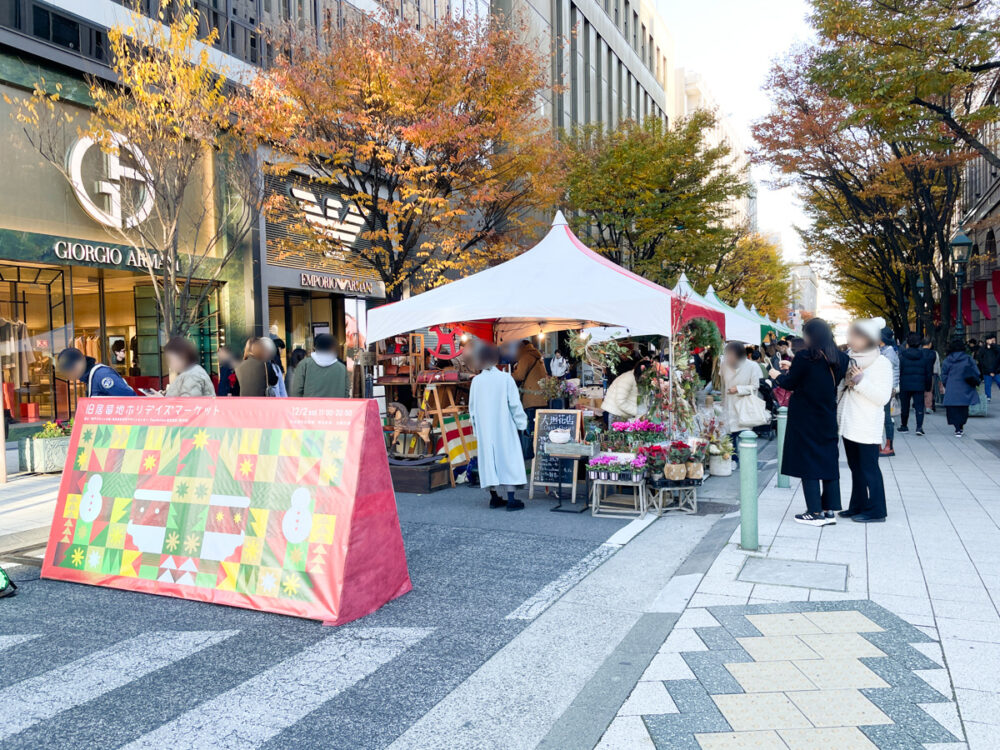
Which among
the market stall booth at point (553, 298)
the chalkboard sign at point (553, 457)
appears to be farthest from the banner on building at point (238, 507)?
the market stall booth at point (553, 298)

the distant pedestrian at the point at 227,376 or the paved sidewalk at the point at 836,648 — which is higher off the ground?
the distant pedestrian at the point at 227,376

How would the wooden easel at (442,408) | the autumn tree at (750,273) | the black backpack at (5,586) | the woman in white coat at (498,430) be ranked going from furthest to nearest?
the autumn tree at (750,273) < the wooden easel at (442,408) < the woman in white coat at (498,430) < the black backpack at (5,586)

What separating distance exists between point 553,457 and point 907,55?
26.1 ft

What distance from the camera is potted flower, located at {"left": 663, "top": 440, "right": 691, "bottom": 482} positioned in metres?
7.41

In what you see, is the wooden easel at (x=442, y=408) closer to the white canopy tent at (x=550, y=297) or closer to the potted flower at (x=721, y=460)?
the white canopy tent at (x=550, y=297)

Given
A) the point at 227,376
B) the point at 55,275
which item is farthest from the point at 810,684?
the point at 55,275

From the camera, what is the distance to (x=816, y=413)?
21.0ft

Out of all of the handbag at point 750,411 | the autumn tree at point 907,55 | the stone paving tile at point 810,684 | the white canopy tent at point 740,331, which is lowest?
the stone paving tile at point 810,684

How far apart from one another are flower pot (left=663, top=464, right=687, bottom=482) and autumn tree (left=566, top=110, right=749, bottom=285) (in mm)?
17006

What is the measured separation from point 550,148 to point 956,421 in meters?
9.81

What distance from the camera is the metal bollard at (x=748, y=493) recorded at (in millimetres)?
5598

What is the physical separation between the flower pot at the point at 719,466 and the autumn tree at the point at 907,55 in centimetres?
570

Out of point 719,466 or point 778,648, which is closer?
point 778,648

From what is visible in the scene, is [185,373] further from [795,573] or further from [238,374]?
[795,573]
